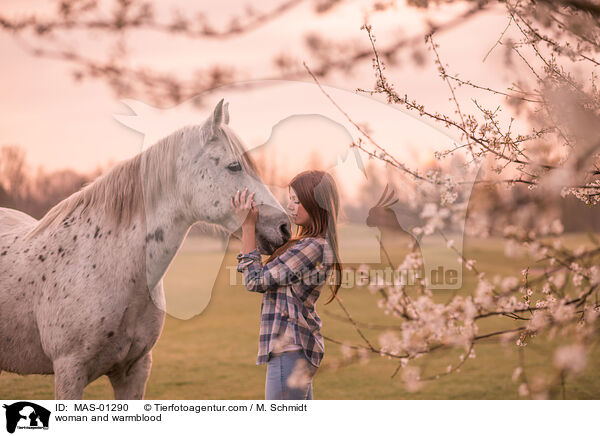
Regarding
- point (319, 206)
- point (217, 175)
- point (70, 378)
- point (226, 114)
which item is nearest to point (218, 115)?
point (226, 114)

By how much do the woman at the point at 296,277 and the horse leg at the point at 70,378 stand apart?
56 centimetres

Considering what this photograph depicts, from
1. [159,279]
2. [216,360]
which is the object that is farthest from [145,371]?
[216,360]

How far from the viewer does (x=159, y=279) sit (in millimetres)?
1789

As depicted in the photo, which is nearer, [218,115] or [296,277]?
[296,277]

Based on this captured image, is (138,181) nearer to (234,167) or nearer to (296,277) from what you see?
(234,167)

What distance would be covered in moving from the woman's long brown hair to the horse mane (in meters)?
0.43

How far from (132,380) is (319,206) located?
90cm

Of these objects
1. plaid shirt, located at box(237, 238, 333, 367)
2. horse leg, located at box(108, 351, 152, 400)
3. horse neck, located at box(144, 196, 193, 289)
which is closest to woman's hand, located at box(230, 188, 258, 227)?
plaid shirt, located at box(237, 238, 333, 367)

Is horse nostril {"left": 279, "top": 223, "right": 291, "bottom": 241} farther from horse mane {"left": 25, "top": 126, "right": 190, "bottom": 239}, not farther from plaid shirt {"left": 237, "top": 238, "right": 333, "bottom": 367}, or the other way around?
horse mane {"left": 25, "top": 126, "right": 190, "bottom": 239}

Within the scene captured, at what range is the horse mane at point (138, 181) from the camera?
1753 millimetres

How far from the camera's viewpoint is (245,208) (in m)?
1.59
